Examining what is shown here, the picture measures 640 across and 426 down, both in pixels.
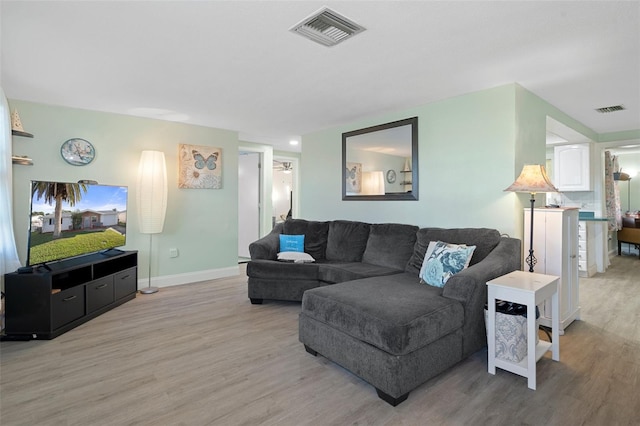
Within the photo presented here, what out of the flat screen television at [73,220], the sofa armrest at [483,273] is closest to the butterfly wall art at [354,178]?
the sofa armrest at [483,273]

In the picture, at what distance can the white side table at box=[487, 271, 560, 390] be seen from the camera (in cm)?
207

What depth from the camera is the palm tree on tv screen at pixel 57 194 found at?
294 centimetres

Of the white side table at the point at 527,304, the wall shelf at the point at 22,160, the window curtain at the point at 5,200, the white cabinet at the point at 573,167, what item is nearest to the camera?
the white side table at the point at 527,304

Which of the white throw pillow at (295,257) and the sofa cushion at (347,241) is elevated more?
the sofa cushion at (347,241)

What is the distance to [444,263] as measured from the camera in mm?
2686

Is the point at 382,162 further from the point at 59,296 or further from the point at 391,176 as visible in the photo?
the point at 59,296

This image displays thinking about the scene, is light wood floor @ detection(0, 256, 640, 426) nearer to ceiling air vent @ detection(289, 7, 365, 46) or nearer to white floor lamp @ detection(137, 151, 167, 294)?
white floor lamp @ detection(137, 151, 167, 294)

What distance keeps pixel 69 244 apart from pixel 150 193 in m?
1.12

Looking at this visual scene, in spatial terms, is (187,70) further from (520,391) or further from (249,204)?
(249,204)

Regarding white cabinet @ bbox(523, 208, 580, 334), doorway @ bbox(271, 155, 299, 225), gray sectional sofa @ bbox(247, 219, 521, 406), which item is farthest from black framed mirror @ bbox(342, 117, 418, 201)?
doorway @ bbox(271, 155, 299, 225)

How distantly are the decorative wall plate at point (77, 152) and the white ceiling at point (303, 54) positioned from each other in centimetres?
Answer: 44

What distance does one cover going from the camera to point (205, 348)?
2.62 m

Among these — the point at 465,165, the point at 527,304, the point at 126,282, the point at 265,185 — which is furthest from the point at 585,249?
the point at 126,282

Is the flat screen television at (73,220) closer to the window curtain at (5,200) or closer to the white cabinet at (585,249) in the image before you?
the window curtain at (5,200)
